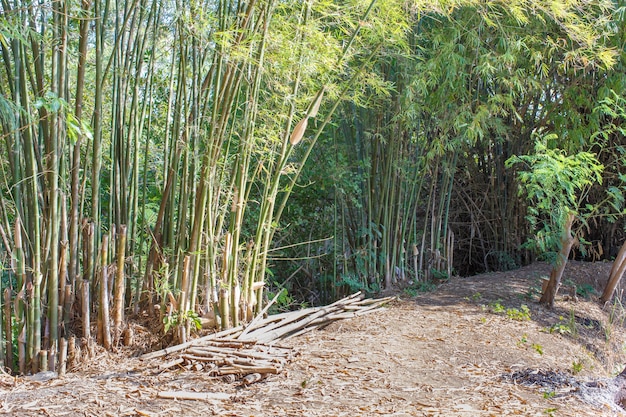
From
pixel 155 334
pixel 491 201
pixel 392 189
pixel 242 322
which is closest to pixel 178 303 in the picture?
pixel 155 334

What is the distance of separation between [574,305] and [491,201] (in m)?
1.44

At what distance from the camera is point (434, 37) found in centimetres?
422

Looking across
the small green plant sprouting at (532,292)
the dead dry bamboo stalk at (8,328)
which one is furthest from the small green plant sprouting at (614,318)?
the dead dry bamboo stalk at (8,328)

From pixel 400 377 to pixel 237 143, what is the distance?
1.59 m

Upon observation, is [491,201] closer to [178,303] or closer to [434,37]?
[434,37]

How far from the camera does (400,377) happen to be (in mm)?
2777

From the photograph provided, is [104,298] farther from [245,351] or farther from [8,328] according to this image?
[245,351]

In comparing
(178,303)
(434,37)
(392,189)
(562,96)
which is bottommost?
(178,303)

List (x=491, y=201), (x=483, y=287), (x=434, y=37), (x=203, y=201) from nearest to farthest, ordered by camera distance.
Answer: (x=203, y=201) → (x=434, y=37) → (x=483, y=287) → (x=491, y=201)

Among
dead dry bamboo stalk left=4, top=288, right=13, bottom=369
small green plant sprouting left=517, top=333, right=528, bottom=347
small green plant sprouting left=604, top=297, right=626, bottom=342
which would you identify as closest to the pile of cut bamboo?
dead dry bamboo stalk left=4, top=288, right=13, bottom=369

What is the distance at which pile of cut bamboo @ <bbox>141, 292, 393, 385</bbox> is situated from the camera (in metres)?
2.70

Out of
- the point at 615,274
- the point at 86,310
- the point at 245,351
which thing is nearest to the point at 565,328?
the point at 615,274

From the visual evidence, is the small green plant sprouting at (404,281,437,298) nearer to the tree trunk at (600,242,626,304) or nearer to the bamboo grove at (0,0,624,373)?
the bamboo grove at (0,0,624,373)

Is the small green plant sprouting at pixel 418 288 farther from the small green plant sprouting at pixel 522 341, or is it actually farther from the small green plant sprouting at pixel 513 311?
the small green plant sprouting at pixel 522 341
